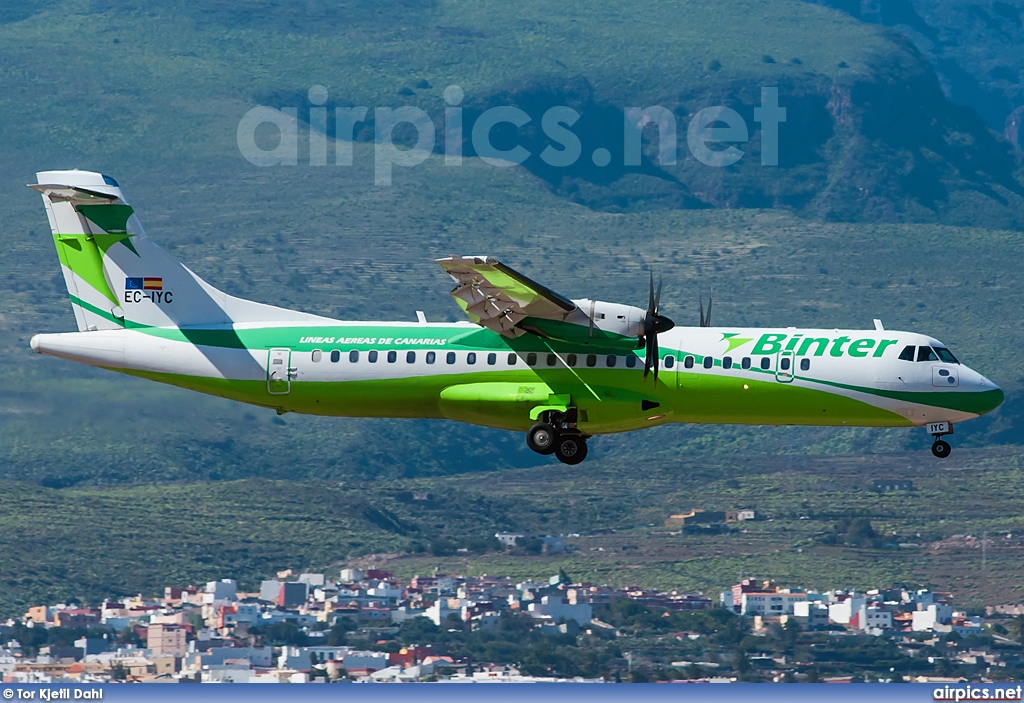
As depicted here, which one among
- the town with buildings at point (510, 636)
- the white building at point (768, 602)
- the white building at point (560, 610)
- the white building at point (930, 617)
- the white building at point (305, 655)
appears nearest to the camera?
the town with buildings at point (510, 636)

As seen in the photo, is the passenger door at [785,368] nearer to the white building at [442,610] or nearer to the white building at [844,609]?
the white building at [844,609]

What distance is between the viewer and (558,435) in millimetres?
44531

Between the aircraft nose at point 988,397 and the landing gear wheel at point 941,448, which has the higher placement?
the aircraft nose at point 988,397

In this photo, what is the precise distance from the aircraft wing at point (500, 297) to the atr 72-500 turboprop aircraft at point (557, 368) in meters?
0.07

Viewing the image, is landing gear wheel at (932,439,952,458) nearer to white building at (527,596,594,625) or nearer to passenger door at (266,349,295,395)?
passenger door at (266,349,295,395)

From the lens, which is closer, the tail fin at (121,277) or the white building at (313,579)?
the tail fin at (121,277)

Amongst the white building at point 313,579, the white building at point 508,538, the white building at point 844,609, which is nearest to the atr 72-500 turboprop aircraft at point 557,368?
the white building at point 844,609

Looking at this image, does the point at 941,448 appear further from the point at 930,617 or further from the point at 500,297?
Answer: the point at 930,617

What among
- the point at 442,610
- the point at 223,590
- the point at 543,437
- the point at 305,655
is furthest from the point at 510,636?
the point at 543,437

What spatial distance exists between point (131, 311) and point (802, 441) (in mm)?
151805

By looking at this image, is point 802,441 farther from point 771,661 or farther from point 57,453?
point 57,453

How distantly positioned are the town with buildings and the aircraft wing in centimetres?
7392

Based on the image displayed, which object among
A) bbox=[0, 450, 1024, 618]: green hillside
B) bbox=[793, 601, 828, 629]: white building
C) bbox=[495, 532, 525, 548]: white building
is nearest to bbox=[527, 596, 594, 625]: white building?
bbox=[0, 450, 1024, 618]: green hillside

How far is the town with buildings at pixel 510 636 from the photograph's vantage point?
121500 millimetres
